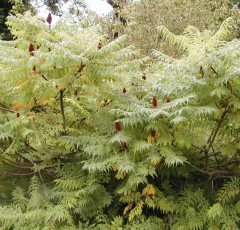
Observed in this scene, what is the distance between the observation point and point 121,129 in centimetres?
364

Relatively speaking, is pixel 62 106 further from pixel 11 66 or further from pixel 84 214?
pixel 84 214

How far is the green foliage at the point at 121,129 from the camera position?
10.9ft

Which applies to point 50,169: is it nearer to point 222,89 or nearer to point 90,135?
point 90,135

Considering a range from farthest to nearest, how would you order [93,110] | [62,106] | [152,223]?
1. [93,110]
2. [62,106]
3. [152,223]

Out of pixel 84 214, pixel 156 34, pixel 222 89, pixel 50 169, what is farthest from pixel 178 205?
pixel 156 34

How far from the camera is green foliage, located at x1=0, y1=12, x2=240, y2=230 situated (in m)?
3.33

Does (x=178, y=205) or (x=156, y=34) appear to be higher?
(x=156, y=34)

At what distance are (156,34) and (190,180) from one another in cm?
642

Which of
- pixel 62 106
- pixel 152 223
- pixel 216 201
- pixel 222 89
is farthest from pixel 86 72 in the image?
pixel 216 201

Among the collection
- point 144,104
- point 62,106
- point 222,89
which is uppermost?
point 222,89

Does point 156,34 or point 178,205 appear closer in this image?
point 178,205

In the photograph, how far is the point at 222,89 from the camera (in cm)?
315

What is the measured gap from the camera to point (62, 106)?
12.6ft

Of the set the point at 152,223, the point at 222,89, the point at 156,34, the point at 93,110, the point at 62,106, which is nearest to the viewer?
the point at 222,89
